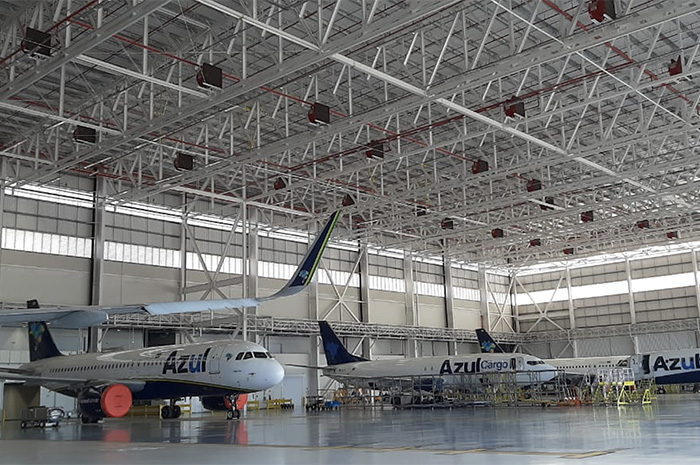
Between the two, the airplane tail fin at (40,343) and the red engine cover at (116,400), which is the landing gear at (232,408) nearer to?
the red engine cover at (116,400)

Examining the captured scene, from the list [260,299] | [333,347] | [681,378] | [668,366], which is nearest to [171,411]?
[333,347]

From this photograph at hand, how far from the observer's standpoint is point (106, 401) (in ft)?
90.1

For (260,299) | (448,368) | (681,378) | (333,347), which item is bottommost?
(681,378)

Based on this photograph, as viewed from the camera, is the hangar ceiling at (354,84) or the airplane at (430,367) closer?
the hangar ceiling at (354,84)

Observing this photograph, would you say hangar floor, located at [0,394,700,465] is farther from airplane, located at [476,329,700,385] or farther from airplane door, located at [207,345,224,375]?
airplane, located at [476,329,700,385]

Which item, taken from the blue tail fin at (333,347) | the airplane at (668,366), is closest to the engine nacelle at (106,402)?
the blue tail fin at (333,347)

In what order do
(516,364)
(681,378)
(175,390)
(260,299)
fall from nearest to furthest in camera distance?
1. (260,299)
2. (175,390)
3. (516,364)
4. (681,378)

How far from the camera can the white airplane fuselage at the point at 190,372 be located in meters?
29.6

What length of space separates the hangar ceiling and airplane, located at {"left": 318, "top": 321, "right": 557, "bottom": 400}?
9.24 metres

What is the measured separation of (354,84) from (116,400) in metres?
16.9

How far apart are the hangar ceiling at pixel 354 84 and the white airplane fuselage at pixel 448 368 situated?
9.29 meters

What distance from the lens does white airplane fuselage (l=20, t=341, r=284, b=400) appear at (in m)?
29.6

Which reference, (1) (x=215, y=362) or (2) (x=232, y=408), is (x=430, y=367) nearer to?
(2) (x=232, y=408)

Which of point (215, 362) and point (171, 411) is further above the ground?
point (215, 362)
